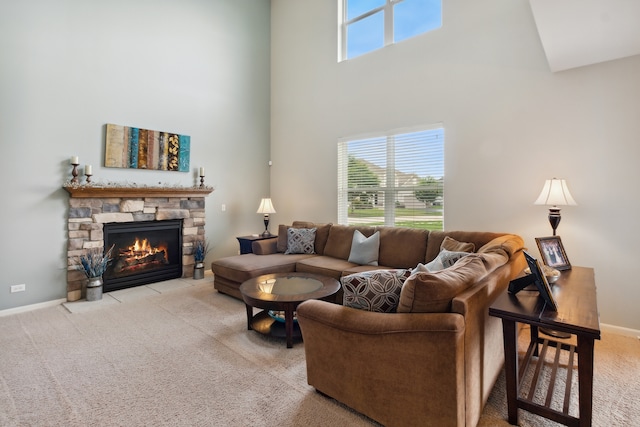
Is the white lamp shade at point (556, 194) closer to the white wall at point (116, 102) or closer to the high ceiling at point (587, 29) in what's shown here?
the high ceiling at point (587, 29)

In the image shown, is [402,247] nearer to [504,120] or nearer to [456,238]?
[456,238]

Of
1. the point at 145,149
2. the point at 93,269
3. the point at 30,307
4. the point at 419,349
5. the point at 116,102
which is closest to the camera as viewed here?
the point at 419,349

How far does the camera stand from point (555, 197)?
3.11 m

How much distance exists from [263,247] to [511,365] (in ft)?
11.6

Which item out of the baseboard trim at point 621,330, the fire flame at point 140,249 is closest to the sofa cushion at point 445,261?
the baseboard trim at point 621,330

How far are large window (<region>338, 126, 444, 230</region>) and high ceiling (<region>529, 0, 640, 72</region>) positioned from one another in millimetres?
1466

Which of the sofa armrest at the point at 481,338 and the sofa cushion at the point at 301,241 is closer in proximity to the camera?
the sofa armrest at the point at 481,338

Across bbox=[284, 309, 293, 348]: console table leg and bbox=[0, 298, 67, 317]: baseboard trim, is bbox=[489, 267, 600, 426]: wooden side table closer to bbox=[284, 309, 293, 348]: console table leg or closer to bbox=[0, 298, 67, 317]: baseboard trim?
bbox=[284, 309, 293, 348]: console table leg

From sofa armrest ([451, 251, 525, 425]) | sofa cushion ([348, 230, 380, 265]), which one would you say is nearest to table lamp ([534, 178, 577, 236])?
sofa armrest ([451, 251, 525, 425])

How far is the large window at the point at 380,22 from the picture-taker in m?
4.41

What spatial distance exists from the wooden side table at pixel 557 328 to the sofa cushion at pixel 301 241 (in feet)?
9.82

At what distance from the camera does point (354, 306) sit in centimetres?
193

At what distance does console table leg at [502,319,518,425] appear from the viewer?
71.5 inches

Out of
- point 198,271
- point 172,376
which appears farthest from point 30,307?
point 172,376
